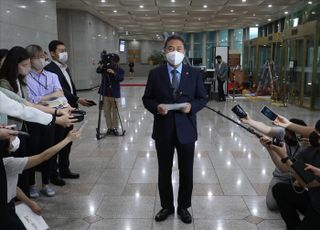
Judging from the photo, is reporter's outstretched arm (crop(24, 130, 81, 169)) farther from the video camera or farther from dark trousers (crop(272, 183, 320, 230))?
the video camera

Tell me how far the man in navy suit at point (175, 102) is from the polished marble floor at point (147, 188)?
0.46 metres

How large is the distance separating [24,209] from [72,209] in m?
1.01

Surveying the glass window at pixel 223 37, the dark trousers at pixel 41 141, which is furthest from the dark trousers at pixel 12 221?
the glass window at pixel 223 37

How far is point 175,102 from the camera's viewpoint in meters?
2.92

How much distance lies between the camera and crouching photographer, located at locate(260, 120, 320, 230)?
6.69 ft

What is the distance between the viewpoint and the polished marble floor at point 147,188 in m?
3.14

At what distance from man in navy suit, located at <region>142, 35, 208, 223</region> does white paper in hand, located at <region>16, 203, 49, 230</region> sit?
110 centimetres

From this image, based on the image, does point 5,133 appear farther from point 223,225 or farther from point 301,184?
point 223,225

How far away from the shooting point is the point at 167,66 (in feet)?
9.79

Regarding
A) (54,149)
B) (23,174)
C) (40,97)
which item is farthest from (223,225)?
(40,97)

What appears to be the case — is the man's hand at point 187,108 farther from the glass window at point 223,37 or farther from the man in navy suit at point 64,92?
the glass window at point 223,37

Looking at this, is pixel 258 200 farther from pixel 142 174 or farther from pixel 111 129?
pixel 111 129

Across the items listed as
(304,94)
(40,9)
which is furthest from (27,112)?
(304,94)

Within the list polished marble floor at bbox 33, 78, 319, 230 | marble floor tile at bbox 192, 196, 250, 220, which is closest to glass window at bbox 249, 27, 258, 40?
polished marble floor at bbox 33, 78, 319, 230
